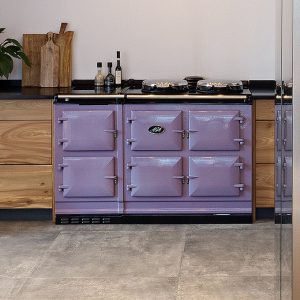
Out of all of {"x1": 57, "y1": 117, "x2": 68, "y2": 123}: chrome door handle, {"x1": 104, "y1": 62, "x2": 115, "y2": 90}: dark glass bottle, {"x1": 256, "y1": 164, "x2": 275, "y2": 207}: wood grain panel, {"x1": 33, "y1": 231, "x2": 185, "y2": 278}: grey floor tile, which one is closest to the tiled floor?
{"x1": 33, "y1": 231, "x2": 185, "y2": 278}: grey floor tile

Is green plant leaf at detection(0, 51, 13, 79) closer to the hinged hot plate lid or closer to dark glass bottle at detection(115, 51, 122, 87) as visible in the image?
dark glass bottle at detection(115, 51, 122, 87)

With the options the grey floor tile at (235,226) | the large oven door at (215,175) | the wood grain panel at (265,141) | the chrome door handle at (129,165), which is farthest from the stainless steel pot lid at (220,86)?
the grey floor tile at (235,226)

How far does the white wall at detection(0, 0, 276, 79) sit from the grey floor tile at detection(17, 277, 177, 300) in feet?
6.55

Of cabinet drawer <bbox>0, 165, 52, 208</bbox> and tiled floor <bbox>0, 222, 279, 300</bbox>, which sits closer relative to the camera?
tiled floor <bbox>0, 222, 279, 300</bbox>

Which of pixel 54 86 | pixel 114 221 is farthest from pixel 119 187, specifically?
pixel 54 86

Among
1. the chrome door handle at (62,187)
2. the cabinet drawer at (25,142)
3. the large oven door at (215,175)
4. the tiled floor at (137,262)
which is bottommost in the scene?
the tiled floor at (137,262)

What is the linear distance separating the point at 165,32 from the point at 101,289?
2.28 m

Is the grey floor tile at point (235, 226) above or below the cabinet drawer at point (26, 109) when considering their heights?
below

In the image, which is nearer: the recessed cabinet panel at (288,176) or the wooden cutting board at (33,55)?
the recessed cabinet panel at (288,176)

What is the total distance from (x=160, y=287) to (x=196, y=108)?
1.49 meters

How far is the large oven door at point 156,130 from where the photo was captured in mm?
4793

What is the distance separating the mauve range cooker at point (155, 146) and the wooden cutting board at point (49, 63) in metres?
0.54

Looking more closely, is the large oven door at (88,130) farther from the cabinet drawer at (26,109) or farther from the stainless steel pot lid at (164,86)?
the stainless steel pot lid at (164,86)

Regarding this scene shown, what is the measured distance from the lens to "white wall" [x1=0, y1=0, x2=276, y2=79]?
5.31m
